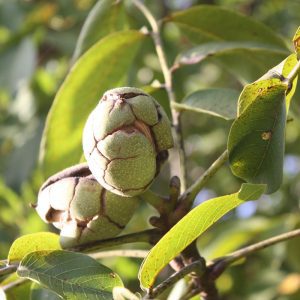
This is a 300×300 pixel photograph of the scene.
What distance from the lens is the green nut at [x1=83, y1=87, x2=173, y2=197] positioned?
1.49 m

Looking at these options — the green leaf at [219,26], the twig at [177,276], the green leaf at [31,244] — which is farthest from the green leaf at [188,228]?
the green leaf at [219,26]

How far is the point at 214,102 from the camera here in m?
1.84

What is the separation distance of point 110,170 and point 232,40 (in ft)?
3.07

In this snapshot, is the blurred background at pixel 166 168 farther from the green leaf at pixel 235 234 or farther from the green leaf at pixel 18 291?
the green leaf at pixel 18 291

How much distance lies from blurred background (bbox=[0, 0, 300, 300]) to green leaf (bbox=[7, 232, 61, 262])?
113 centimetres

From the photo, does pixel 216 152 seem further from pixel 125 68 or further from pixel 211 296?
pixel 211 296

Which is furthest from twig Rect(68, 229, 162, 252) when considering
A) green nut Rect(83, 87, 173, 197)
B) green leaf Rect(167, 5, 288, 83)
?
green leaf Rect(167, 5, 288, 83)

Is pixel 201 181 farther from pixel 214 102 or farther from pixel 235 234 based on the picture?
pixel 235 234

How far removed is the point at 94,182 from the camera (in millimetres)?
1651

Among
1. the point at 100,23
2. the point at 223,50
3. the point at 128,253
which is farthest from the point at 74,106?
the point at 128,253

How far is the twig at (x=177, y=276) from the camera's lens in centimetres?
149

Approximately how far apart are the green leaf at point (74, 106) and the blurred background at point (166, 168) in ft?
1.49

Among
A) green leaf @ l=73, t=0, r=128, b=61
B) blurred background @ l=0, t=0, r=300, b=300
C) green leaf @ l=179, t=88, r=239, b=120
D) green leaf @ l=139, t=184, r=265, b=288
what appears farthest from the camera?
blurred background @ l=0, t=0, r=300, b=300

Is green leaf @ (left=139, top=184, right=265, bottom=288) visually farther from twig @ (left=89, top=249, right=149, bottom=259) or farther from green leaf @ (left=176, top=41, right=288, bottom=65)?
green leaf @ (left=176, top=41, right=288, bottom=65)
